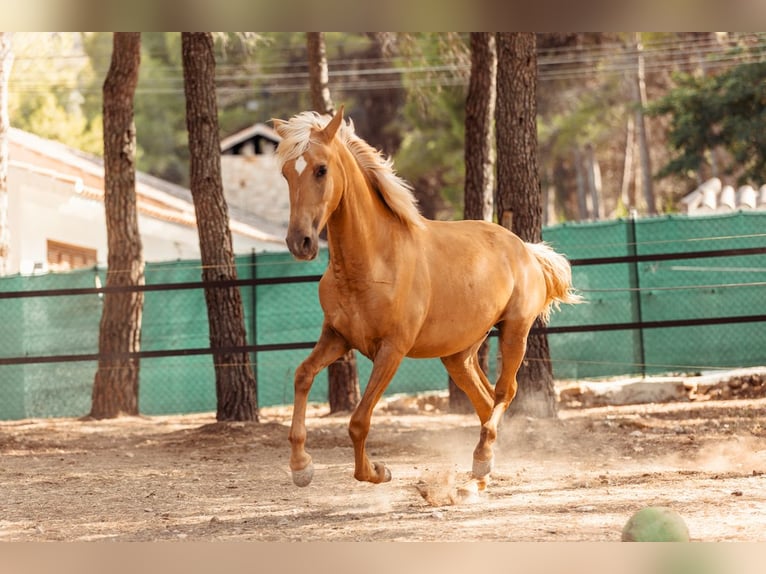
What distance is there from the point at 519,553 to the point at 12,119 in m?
46.8

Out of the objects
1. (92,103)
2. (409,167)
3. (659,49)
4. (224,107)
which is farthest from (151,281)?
(92,103)

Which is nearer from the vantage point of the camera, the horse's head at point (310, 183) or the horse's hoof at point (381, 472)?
the horse's head at point (310, 183)

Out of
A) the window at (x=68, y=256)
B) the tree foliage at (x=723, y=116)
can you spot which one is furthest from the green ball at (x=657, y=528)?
the tree foliage at (x=723, y=116)

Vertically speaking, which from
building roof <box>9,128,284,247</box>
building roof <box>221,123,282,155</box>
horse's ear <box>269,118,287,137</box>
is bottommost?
horse's ear <box>269,118,287,137</box>

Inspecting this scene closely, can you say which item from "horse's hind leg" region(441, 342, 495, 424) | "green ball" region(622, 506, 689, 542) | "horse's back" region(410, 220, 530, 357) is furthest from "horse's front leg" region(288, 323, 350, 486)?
"green ball" region(622, 506, 689, 542)

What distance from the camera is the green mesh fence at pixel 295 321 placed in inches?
549

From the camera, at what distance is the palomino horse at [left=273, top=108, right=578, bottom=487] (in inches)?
239

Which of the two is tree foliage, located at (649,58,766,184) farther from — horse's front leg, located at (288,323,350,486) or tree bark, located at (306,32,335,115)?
horse's front leg, located at (288,323,350,486)

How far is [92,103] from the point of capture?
5319 cm

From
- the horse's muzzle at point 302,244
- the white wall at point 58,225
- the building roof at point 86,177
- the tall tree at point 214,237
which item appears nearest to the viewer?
the horse's muzzle at point 302,244

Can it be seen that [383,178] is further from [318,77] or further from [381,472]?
[318,77]

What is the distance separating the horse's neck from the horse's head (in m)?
0.20

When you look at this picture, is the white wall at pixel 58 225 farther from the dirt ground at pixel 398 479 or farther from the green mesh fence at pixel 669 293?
the green mesh fence at pixel 669 293

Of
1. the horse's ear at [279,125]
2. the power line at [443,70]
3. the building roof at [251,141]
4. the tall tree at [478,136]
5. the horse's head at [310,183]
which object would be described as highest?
the power line at [443,70]
